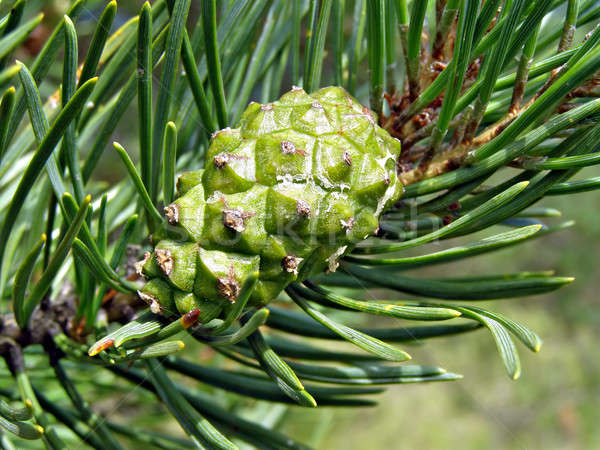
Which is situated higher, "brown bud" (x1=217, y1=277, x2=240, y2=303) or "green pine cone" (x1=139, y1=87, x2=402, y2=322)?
"green pine cone" (x1=139, y1=87, x2=402, y2=322)

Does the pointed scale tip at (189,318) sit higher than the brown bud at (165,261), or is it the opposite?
the brown bud at (165,261)

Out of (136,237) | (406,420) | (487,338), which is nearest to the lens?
(136,237)

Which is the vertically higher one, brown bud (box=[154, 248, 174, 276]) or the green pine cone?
the green pine cone

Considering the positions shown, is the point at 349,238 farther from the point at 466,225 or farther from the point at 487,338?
the point at 487,338

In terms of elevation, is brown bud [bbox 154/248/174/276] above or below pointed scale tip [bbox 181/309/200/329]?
above

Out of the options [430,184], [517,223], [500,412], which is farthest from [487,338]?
[430,184]

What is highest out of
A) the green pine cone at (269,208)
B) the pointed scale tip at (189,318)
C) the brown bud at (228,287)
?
the green pine cone at (269,208)

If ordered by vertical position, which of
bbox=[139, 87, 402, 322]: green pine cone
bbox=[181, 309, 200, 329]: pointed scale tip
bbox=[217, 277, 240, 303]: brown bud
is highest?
bbox=[139, 87, 402, 322]: green pine cone

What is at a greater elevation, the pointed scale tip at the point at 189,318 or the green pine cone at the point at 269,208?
the green pine cone at the point at 269,208
